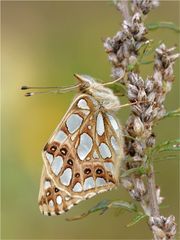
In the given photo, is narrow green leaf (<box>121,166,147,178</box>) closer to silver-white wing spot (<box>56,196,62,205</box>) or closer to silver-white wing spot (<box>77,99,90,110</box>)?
silver-white wing spot (<box>56,196,62,205</box>)

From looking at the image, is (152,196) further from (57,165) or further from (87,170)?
(57,165)

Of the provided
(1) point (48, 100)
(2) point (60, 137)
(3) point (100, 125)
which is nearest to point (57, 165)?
(2) point (60, 137)

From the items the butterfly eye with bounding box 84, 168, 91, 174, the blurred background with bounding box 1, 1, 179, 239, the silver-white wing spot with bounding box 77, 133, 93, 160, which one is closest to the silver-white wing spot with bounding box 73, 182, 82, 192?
the butterfly eye with bounding box 84, 168, 91, 174

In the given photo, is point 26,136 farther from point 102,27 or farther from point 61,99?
point 102,27

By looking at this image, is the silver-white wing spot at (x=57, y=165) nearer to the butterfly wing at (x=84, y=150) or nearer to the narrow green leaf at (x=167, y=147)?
the butterfly wing at (x=84, y=150)

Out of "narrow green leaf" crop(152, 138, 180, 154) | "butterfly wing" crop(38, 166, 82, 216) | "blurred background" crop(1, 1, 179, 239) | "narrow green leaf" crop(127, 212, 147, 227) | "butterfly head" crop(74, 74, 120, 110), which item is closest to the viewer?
"narrow green leaf" crop(127, 212, 147, 227)

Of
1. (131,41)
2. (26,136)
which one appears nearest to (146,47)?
(131,41)
